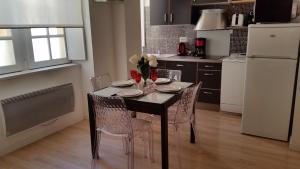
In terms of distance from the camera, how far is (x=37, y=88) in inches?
120

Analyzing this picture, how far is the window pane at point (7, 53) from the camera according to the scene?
110 inches

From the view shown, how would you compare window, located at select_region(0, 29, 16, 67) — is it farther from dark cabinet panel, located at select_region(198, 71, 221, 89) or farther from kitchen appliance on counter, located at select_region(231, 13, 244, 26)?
kitchen appliance on counter, located at select_region(231, 13, 244, 26)

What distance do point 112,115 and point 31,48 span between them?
1615 mm

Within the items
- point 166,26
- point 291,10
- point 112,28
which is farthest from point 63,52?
point 291,10

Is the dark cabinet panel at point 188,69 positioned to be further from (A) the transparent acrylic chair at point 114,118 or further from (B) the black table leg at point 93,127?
(B) the black table leg at point 93,127

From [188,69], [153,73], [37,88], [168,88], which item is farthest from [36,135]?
[188,69]

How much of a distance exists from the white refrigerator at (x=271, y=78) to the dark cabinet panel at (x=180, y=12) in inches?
57.8

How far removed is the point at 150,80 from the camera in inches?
111

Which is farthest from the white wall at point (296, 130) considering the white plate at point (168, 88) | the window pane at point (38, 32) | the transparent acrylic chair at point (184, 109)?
the window pane at point (38, 32)

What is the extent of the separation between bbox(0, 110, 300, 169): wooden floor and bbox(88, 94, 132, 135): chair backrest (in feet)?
1.64

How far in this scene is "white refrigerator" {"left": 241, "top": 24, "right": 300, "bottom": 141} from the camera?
2729 millimetres

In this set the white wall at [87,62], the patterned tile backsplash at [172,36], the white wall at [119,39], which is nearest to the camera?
the white wall at [87,62]

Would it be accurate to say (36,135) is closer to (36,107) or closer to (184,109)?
(36,107)

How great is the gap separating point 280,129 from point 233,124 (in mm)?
685
